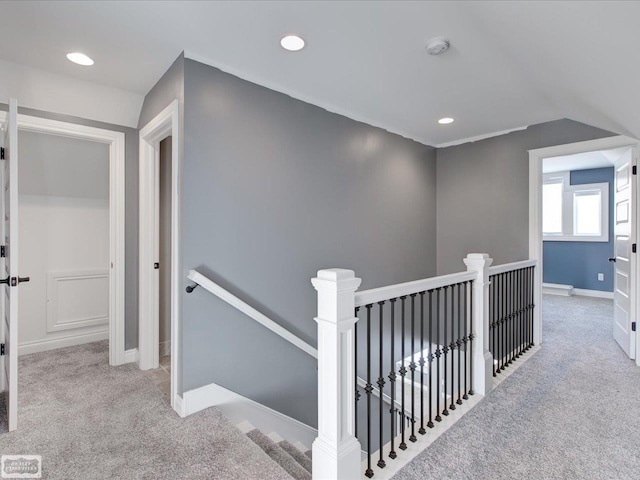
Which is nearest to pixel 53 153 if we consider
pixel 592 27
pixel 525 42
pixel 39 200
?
pixel 39 200

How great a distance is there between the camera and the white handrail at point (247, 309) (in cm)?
206

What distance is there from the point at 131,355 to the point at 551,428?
3191 millimetres

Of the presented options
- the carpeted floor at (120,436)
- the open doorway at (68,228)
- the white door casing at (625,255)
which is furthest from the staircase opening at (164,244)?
the white door casing at (625,255)

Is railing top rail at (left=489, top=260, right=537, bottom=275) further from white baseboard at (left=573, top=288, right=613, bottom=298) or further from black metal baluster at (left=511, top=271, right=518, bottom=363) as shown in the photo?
white baseboard at (left=573, top=288, right=613, bottom=298)

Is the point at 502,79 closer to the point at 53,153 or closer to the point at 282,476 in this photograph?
the point at 282,476

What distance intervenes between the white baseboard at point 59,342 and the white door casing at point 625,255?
522cm

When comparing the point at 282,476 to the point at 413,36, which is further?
the point at 413,36

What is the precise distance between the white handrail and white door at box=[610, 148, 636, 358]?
9.58ft

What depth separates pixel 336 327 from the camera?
4.57 feet

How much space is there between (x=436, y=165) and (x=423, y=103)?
149 cm

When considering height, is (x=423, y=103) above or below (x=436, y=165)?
above

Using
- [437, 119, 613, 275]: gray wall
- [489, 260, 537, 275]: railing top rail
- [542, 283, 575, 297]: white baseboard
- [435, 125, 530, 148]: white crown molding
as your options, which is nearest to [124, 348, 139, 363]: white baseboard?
[489, 260, 537, 275]: railing top rail

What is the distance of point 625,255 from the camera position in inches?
123

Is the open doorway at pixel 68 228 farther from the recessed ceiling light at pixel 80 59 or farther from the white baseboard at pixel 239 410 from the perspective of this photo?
the white baseboard at pixel 239 410
